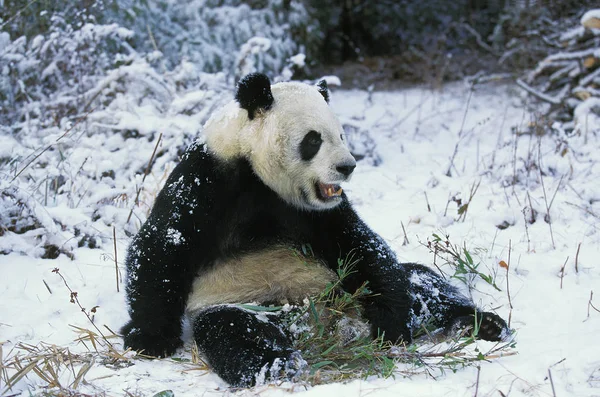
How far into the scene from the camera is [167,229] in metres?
3.34

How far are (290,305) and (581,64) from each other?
6.58 m

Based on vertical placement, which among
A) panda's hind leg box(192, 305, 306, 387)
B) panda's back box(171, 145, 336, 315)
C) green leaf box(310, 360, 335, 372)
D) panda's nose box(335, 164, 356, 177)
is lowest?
green leaf box(310, 360, 335, 372)

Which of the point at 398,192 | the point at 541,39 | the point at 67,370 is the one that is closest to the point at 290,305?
the point at 67,370

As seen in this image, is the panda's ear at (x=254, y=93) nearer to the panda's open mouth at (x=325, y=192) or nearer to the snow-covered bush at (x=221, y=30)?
the panda's open mouth at (x=325, y=192)

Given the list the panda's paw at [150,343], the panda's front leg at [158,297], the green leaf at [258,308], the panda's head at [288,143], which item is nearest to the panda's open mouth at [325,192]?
the panda's head at [288,143]

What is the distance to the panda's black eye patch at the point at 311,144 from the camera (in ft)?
11.3

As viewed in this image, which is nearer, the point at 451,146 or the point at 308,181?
the point at 308,181

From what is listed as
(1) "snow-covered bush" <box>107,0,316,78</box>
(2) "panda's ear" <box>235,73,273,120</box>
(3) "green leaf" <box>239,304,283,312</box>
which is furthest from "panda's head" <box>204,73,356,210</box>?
(1) "snow-covered bush" <box>107,0,316,78</box>

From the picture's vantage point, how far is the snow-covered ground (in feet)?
9.47

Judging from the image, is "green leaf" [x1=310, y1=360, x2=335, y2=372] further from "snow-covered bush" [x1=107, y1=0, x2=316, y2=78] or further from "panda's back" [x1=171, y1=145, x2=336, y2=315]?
"snow-covered bush" [x1=107, y1=0, x2=316, y2=78]

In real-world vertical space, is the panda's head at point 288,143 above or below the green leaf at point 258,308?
above

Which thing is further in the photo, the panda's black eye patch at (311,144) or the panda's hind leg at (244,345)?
the panda's black eye patch at (311,144)

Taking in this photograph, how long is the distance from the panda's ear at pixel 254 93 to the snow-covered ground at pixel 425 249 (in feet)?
4.35

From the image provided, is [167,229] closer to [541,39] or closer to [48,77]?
[48,77]
